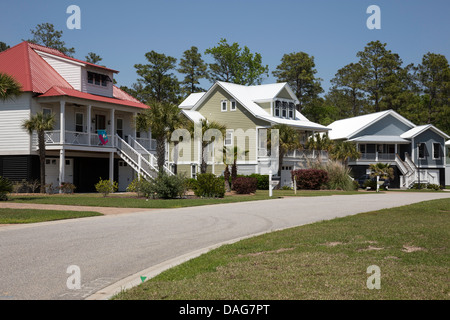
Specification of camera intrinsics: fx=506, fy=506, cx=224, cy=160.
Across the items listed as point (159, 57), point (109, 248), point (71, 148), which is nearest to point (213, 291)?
point (109, 248)

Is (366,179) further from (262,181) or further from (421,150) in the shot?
(262,181)

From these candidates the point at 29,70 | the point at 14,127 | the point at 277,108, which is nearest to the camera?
the point at 14,127

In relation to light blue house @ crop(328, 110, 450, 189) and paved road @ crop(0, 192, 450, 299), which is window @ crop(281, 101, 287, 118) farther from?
paved road @ crop(0, 192, 450, 299)

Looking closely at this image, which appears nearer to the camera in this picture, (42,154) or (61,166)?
(42,154)

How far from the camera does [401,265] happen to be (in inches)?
328

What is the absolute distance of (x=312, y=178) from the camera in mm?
40688

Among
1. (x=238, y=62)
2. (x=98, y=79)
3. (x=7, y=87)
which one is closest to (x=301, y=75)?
(x=238, y=62)

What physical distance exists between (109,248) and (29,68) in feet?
89.2

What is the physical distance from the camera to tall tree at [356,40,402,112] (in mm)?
71812

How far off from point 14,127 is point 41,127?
4.23m

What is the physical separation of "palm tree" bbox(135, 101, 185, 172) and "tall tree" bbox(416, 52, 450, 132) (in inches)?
1965

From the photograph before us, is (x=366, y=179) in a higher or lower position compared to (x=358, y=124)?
lower

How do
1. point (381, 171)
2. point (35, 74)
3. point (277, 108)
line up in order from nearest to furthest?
point (35, 74), point (381, 171), point (277, 108)
